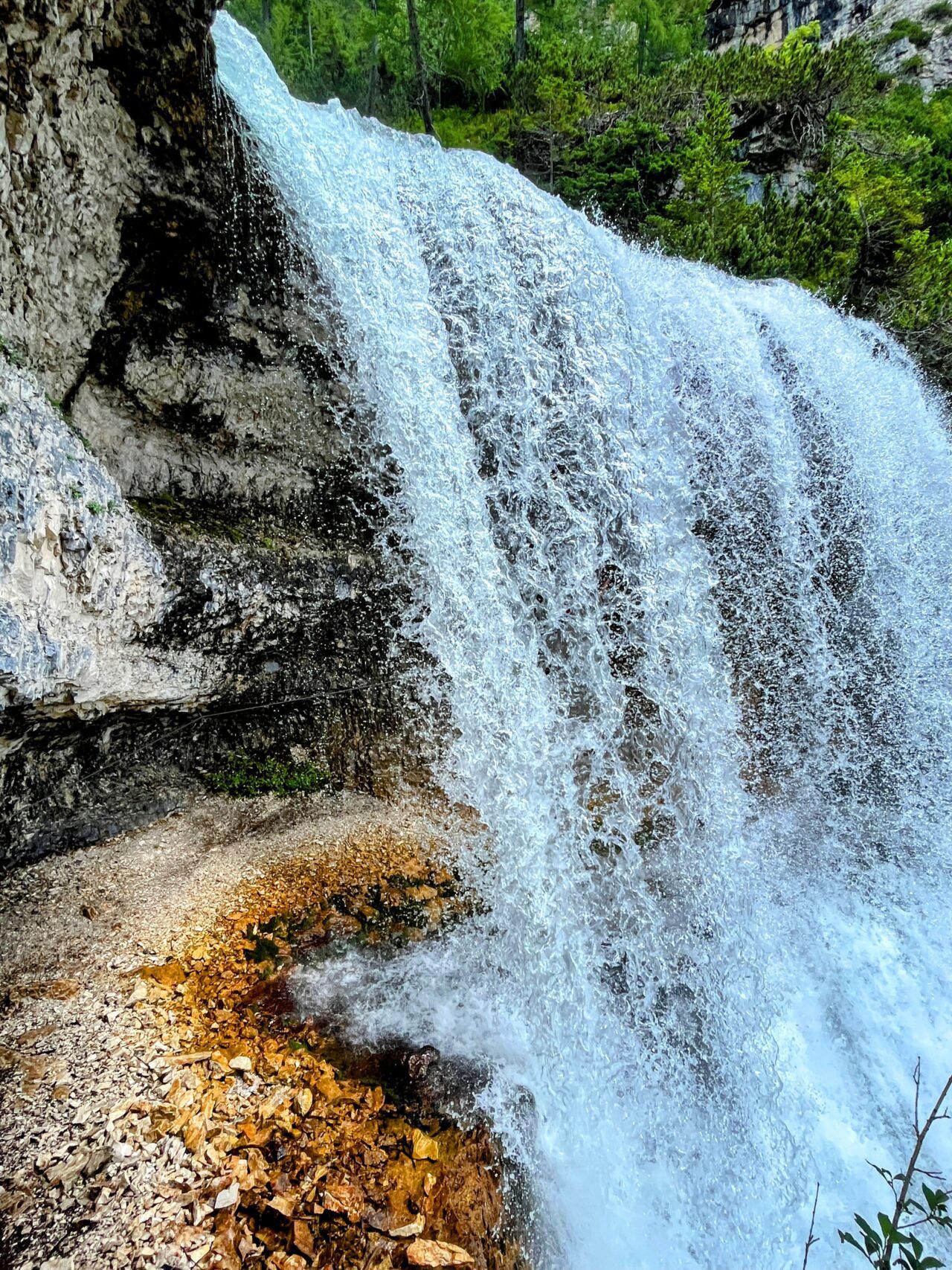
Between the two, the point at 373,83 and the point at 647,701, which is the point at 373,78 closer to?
the point at 373,83

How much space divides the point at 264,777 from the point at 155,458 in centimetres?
A: 222

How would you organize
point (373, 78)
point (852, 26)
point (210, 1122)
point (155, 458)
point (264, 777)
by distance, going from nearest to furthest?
point (210, 1122), point (155, 458), point (264, 777), point (373, 78), point (852, 26)

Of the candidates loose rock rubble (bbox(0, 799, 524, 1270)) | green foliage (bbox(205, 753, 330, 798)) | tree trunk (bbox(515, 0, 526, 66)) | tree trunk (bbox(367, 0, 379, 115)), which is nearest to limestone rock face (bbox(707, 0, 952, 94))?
tree trunk (bbox(515, 0, 526, 66))

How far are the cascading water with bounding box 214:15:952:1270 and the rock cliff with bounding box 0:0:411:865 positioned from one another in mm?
438

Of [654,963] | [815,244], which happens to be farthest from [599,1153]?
[815,244]

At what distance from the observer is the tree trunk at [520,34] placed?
41.2 feet

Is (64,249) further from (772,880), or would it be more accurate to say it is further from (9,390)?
(772,880)

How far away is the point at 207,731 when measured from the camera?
4.21m

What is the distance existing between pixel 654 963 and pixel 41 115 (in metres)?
5.38

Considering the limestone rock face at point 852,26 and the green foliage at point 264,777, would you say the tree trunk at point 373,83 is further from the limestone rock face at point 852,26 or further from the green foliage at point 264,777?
the green foliage at point 264,777

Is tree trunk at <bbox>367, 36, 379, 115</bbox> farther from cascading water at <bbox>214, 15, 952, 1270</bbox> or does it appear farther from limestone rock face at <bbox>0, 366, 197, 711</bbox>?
limestone rock face at <bbox>0, 366, 197, 711</bbox>

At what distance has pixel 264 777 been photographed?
443cm

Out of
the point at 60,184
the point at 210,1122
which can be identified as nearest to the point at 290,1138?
the point at 210,1122

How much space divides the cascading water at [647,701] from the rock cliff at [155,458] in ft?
1.44
